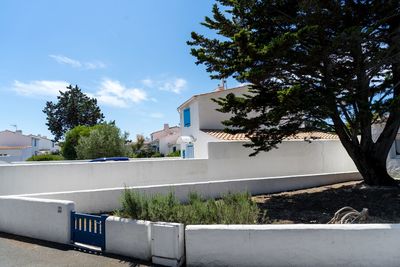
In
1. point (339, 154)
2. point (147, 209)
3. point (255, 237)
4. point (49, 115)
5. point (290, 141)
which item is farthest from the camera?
point (49, 115)

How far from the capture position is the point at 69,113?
49.1m

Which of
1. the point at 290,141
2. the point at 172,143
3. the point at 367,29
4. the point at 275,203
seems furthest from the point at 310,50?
the point at 172,143

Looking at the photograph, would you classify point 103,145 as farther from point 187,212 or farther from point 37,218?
point 187,212

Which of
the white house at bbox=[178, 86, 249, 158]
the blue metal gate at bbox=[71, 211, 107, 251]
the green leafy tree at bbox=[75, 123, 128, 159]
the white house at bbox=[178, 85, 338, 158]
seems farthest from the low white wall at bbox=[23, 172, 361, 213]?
→ the green leafy tree at bbox=[75, 123, 128, 159]

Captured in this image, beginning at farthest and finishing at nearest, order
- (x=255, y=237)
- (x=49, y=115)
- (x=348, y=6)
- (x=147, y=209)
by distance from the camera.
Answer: (x=49, y=115) → (x=348, y=6) → (x=147, y=209) → (x=255, y=237)

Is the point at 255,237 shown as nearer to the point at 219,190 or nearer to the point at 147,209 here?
the point at 147,209

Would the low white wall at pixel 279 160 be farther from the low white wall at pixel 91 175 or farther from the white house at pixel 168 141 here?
the white house at pixel 168 141

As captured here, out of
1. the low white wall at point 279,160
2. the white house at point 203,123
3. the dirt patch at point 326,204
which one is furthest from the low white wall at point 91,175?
the dirt patch at point 326,204

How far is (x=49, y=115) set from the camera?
162 ft

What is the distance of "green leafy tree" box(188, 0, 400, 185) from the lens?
32.8ft

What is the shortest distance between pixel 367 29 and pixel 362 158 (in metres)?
5.01

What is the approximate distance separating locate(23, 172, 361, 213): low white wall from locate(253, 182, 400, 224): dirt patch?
1.81 ft

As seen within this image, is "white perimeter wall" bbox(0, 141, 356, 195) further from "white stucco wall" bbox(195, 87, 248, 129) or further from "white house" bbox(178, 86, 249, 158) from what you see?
"white stucco wall" bbox(195, 87, 248, 129)

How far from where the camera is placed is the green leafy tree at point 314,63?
998 centimetres
